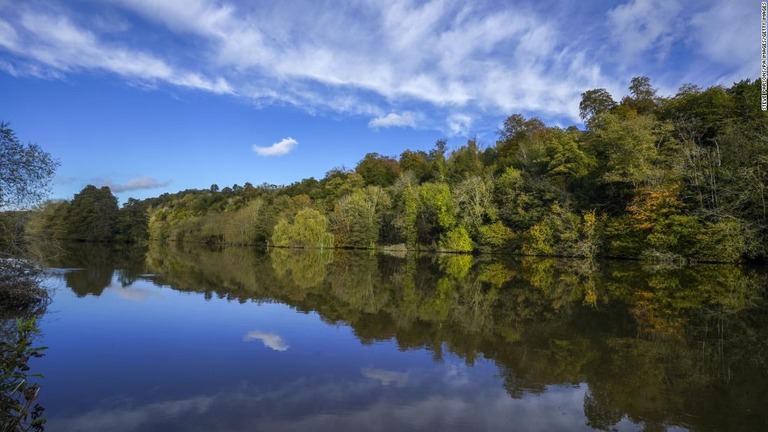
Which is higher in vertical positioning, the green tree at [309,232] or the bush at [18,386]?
the green tree at [309,232]

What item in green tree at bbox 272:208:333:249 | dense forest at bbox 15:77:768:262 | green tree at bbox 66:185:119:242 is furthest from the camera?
green tree at bbox 66:185:119:242

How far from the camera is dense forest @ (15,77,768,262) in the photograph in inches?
1116

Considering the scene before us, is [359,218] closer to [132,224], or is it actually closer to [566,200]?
[566,200]

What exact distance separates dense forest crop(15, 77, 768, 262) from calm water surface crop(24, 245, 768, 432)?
620 centimetres

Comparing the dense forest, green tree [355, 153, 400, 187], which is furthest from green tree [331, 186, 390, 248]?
green tree [355, 153, 400, 187]

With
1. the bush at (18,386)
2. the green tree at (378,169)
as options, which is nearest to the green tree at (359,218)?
the green tree at (378,169)

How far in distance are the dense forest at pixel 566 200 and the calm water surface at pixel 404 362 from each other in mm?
6198

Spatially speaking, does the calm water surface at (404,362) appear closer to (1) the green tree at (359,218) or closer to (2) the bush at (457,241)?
(2) the bush at (457,241)

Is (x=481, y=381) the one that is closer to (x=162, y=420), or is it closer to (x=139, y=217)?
(x=162, y=420)

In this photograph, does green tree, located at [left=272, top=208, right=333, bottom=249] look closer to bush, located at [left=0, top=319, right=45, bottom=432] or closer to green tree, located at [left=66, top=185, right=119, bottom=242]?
green tree, located at [left=66, top=185, right=119, bottom=242]

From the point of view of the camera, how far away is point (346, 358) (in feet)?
25.1

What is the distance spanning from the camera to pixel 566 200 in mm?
39281

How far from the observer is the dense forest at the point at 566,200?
93.0 feet

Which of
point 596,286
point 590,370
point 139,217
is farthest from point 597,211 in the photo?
point 139,217
